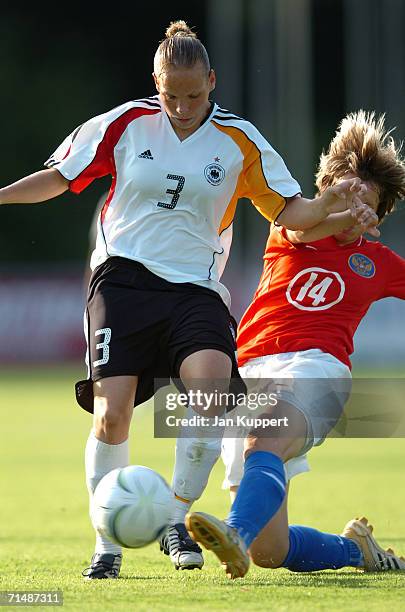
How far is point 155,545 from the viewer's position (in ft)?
20.3

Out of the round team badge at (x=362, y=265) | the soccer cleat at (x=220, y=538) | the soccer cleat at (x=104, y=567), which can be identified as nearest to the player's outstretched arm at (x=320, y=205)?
the round team badge at (x=362, y=265)

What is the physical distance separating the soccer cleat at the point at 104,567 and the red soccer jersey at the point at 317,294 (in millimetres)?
1027

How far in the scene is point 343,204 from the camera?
16.6ft

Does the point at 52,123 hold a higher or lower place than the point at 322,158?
lower

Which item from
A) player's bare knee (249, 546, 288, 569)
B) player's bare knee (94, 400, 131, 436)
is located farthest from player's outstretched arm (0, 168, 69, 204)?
player's bare knee (249, 546, 288, 569)

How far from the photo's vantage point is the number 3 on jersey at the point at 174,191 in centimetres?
502

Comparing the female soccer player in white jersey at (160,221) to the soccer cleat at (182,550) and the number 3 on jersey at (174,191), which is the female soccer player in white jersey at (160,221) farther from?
the soccer cleat at (182,550)

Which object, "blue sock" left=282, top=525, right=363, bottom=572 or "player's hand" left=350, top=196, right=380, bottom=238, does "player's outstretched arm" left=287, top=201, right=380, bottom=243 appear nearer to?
"player's hand" left=350, top=196, right=380, bottom=238

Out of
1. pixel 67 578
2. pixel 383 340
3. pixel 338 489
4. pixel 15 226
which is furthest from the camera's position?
pixel 15 226

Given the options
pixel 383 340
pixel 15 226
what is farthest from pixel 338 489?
pixel 15 226

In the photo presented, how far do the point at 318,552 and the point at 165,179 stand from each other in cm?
165

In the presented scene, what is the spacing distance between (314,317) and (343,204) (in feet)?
1.61

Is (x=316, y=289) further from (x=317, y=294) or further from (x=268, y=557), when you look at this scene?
(x=268, y=557)

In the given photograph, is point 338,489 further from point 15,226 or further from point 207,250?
point 15,226
